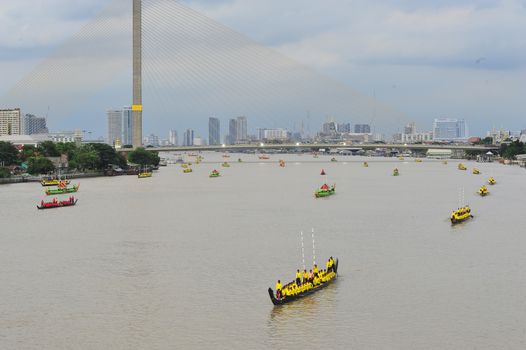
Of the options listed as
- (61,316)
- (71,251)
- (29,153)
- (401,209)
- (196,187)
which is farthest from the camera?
(29,153)

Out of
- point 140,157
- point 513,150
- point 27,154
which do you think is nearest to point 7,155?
point 27,154

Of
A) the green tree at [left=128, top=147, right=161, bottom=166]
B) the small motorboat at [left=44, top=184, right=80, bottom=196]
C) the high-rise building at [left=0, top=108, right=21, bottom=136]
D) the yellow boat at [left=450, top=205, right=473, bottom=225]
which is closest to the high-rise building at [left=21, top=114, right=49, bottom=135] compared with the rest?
the high-rise building at [left=0, top=108, right=21, bottom=136]

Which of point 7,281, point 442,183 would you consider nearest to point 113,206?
point 7,281

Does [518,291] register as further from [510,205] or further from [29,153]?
[29,153]

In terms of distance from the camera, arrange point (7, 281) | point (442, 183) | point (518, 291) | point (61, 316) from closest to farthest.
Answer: point (61, 316) → point (518, 291) → point (7, 281) → point (442, 183)

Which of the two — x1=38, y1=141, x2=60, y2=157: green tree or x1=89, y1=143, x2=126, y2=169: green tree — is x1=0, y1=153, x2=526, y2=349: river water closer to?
x1=89, y1=143, x2=126, y2=169: green tree
